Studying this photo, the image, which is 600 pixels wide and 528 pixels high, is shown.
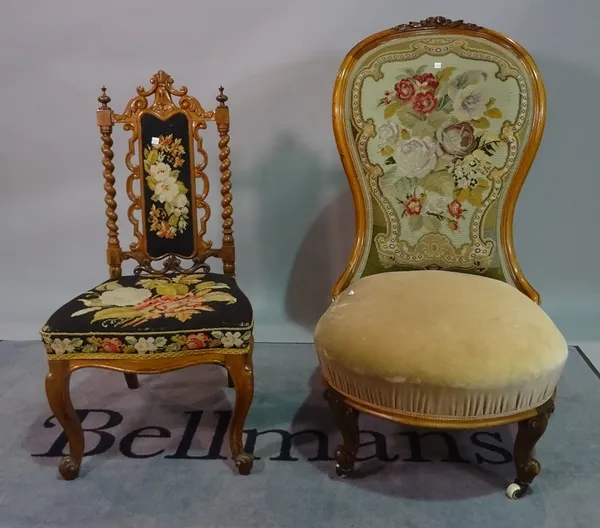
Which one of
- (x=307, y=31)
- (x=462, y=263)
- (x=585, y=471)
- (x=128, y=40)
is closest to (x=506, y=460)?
(x=585, y=471)

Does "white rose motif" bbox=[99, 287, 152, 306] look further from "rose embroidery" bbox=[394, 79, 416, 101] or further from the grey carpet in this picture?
"rose embroidery" bbox=[394, 79, 416, 101]

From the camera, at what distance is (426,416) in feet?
4.50

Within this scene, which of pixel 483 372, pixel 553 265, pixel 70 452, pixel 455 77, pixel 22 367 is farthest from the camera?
pixel 553 265

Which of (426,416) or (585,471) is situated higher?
(426,416)

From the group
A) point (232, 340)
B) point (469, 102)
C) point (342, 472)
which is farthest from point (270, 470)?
point (469, 102)

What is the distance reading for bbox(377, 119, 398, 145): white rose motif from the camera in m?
1.80

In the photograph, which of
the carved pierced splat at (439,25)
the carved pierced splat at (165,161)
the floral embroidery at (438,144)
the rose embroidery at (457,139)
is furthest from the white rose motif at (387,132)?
the carved pierced splat at (165,161)

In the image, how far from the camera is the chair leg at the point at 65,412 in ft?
4.96

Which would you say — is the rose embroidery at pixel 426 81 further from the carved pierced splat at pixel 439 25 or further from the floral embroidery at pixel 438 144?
the carved pierced splat at pixel 439 25

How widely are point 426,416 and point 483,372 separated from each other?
17cm

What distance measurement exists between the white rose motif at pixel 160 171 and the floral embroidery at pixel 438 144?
644mm

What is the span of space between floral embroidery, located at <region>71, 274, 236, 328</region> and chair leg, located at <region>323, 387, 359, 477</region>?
36cm

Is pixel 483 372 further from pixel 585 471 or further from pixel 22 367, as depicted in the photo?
pixel 22 367

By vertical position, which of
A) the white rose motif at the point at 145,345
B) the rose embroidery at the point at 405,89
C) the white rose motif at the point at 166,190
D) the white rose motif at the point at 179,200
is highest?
the rose embroidery at the point at 405,89
